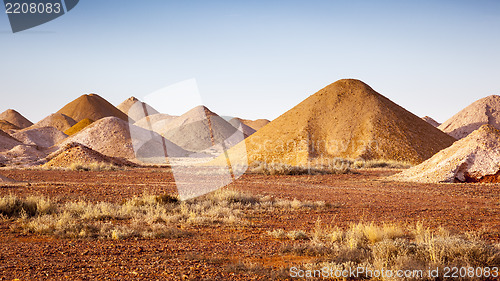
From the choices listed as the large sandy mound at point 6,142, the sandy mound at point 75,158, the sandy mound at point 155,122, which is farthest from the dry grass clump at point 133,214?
the sandy mound at point 155,122

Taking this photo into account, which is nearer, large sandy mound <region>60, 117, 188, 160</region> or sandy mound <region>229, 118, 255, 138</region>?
large sandy mound <region>60, 117, 188, 160</region>

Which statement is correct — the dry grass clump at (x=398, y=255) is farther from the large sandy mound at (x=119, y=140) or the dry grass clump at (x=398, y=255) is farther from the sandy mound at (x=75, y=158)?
the large sandy mound at (x=119, y=140)

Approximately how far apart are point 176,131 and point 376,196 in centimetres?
7687

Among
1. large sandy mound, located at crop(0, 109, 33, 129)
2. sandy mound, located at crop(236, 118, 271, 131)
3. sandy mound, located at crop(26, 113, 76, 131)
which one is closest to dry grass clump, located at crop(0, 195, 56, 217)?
sandy mound, located at crop(26, 113, 76, 131)

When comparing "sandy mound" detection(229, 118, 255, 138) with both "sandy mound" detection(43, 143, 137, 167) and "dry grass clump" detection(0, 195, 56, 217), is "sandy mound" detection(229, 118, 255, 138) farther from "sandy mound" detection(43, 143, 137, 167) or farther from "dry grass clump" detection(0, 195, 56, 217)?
"dry grass clump" detection(0, 195, 56, 217)

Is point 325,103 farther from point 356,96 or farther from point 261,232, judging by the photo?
point 261,232

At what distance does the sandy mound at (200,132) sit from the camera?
3265 inches

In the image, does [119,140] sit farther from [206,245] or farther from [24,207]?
[206,245]

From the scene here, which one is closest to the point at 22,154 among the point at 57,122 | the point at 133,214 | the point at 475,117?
the point at 133,214

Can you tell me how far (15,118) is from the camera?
130 meters

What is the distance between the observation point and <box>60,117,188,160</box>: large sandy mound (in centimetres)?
5453

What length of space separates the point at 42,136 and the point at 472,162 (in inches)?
2950

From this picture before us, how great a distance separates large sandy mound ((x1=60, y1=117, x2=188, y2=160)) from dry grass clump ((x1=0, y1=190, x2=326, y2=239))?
4153cm

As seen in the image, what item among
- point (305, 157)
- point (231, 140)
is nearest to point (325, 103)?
point (305, 157)
